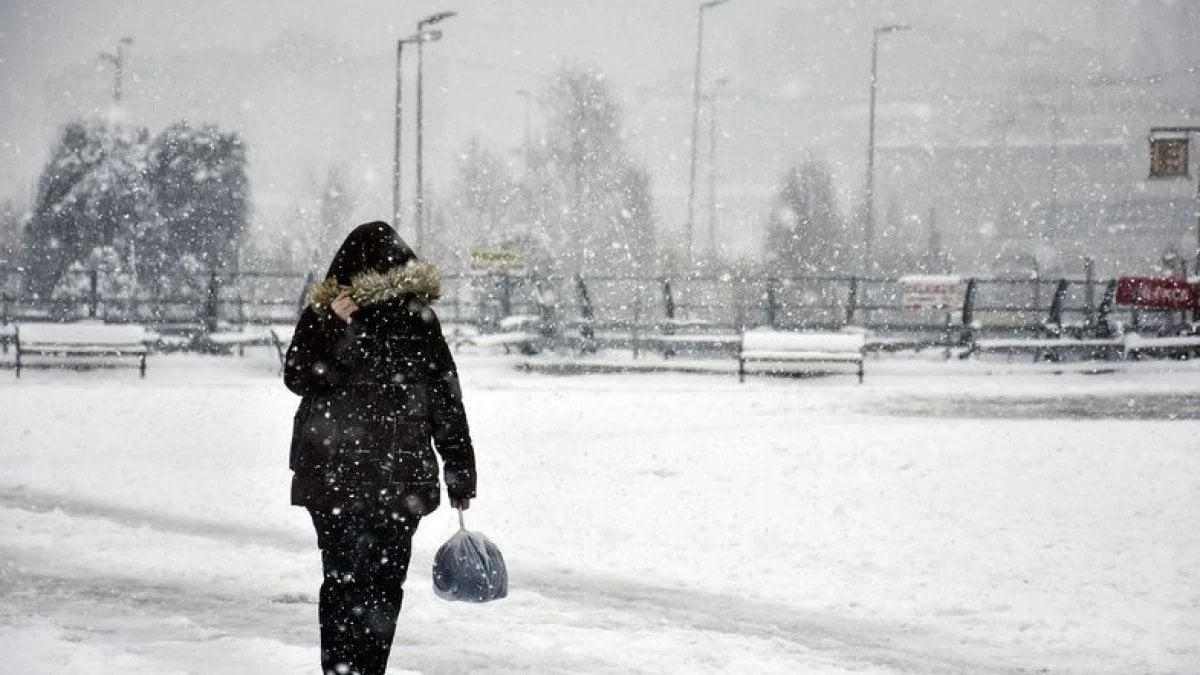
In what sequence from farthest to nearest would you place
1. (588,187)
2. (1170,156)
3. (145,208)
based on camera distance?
(588,187)
(145,208)
(1170,156)

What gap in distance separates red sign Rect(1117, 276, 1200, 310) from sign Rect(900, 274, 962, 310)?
4500 millimetres

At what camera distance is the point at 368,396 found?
16.5 ft

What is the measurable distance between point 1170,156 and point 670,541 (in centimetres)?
2544

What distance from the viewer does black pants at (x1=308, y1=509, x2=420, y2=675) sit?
16.4 feet

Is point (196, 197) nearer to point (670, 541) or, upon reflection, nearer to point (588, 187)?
point (588, 187)

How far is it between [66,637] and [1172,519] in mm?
7450

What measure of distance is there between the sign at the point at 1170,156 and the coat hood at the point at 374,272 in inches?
1155

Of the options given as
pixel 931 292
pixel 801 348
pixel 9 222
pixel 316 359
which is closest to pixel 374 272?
pixel 316 359

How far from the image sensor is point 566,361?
25812 mm

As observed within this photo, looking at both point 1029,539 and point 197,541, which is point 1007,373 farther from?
point 197,541

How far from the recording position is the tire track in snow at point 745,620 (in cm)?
657

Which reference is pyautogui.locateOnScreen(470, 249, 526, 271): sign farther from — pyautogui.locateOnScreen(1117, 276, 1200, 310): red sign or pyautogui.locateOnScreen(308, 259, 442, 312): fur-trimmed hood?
pyautogui.locateOnScreen(308, 259, 442, 312): fur-trimmed hood

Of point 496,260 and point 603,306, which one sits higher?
point 496,260

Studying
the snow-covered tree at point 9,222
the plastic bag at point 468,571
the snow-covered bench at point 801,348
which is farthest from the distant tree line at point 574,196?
the snow-covered tree at point 9,222
